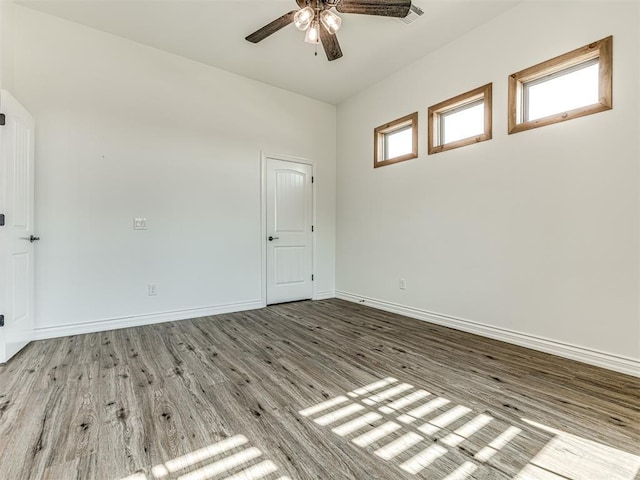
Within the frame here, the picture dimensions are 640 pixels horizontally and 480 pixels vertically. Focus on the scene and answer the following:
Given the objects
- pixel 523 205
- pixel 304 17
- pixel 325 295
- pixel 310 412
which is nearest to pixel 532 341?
pixel 523 205

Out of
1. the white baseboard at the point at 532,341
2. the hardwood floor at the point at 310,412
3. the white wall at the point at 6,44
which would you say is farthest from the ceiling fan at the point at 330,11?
the white baseboard at the point at 532,341

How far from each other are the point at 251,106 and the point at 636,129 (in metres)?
3.98

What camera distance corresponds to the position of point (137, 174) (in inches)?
132

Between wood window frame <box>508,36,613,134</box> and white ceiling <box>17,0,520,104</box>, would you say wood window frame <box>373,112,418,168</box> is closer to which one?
white ceiling <box>17,0,520,104</box>

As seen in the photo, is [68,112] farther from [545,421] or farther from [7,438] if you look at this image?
[545,421]

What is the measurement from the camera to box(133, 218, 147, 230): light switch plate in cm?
334

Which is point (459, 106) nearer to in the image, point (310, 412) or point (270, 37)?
point (270, 37)

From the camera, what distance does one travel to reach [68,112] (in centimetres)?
303

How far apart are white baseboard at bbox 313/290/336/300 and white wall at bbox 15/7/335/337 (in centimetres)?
102

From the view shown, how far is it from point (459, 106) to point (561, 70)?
0.94m

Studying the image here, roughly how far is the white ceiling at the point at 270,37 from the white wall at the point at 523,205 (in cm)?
26

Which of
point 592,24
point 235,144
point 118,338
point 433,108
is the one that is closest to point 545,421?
point 592,24

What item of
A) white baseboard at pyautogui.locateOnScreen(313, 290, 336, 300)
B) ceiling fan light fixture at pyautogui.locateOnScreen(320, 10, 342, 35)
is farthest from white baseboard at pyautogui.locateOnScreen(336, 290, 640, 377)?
ceiling fan light fixture at pyautogui.locateOnScreen(320, 10, 342, 35)

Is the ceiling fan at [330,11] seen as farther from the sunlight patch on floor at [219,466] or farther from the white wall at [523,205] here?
the sunlight patch on floor at [219,466]
